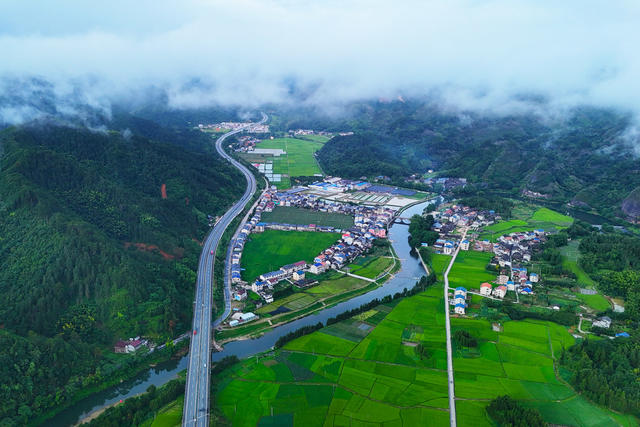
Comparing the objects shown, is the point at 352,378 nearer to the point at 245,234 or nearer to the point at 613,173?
the point at 245,234

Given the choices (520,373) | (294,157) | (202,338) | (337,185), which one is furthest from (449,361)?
(294,157)

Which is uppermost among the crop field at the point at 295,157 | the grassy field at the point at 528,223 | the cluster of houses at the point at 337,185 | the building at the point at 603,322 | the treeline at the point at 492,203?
the crop field at the point at 295,157

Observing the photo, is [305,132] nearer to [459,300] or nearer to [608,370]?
[459,300]

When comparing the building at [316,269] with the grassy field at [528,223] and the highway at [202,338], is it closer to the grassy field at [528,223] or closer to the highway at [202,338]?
the highway at [202,338]

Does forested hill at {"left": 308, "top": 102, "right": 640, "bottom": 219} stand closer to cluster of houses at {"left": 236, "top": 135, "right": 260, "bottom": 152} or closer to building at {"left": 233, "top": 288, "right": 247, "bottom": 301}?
cluster of houses at {"left": 236, "top": 135, "right": 260, "bottom": 152}

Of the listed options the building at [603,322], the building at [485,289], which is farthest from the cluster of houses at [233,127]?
the building at [603,322]

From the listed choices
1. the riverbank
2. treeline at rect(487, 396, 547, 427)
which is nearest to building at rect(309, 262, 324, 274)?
the riverbank
